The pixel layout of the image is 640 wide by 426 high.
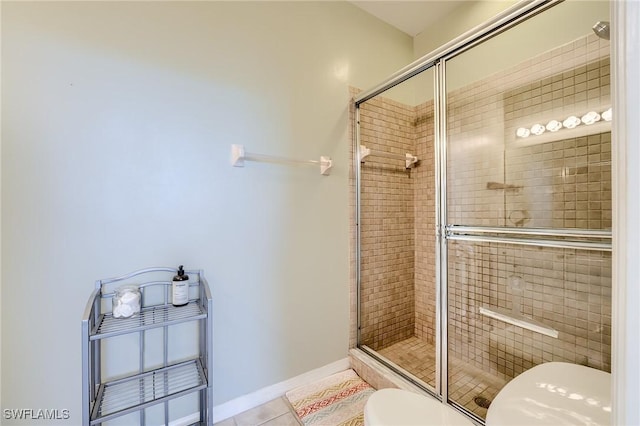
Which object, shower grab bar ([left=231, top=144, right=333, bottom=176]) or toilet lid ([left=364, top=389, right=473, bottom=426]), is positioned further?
shower grab bar ([left=231, top=144, right=333, bottom=176])

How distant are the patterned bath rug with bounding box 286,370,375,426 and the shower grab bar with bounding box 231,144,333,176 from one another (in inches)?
51.0

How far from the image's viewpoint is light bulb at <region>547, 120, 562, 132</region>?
1390 millimetres

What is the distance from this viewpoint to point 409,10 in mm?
1946

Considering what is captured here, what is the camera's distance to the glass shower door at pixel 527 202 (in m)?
1.25

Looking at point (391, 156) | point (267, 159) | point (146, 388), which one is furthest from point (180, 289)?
point (391, 156)

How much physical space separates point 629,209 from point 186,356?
1580 mm

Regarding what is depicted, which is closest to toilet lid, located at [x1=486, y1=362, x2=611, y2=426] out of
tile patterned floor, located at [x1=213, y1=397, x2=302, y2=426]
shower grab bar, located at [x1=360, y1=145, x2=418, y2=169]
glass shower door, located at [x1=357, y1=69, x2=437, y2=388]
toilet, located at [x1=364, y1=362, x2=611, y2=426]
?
toilet, located at [x1=364, y1=362, x2=611, y2=426]

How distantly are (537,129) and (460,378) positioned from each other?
1411mm

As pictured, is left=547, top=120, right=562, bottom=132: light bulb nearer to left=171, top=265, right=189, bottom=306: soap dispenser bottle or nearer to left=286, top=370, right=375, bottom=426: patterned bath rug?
left=286, top=370, right=375, bottom=426: patterned bath rug

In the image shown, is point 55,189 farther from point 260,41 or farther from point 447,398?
point 447,398

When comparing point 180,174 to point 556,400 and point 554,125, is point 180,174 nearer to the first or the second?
point 556,400

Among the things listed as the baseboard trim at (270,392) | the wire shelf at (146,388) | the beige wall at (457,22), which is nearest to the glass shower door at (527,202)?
the beige wall at (457,22)

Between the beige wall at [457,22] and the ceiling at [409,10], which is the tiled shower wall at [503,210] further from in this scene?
the ceiling at [409,10]

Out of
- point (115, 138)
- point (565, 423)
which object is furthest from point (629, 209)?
point (115, 138)
